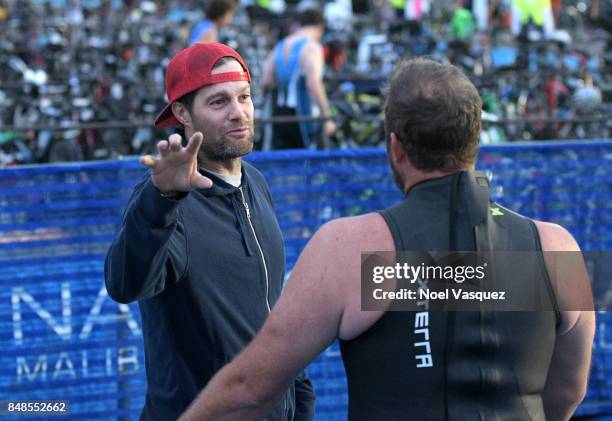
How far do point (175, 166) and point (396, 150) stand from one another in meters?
0.67

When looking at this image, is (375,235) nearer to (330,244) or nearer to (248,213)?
(330,244)

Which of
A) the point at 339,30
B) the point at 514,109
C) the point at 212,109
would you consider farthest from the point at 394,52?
the point at 212,109

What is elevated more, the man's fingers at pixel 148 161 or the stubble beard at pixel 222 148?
the man's fingers at pixel 148 161

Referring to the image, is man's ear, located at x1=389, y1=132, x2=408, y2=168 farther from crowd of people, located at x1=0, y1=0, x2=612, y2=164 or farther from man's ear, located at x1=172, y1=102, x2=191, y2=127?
crowd of people, located at x1=0, y1=0, x2=612, y2=164

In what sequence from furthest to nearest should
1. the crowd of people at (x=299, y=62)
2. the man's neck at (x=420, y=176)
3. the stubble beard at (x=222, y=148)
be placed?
1. the crowd of people at (x=299, y=62)
2. the stubble beard at (x=222, y=148)
3. the man's neck at (x=420, y=176)

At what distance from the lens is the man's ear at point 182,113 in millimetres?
3658

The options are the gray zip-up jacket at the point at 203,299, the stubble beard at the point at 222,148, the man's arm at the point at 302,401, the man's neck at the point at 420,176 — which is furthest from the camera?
the man's arm at the point at 302,401

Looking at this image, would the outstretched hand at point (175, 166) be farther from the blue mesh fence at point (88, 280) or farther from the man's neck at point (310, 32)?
the man's neck at point (310, 32)

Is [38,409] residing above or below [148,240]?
below

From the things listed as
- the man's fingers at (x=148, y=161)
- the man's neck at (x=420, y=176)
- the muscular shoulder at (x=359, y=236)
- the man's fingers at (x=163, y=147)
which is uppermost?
the man's fingers at (x=163, y=147)

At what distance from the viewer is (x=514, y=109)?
45.2 ft

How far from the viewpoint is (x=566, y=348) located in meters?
2.54

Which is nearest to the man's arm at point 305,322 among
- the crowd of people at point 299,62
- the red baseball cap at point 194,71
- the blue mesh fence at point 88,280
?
the red baseball cap at point 194,71

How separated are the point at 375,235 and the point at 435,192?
0.19 m
